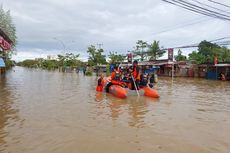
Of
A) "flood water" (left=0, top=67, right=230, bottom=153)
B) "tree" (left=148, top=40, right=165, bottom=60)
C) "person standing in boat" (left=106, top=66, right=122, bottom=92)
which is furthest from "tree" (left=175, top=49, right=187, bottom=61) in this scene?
"flood water" (left=0, top=67, right=230, bottom=153)

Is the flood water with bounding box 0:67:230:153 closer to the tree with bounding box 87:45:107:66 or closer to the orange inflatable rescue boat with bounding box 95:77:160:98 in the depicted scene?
the orange inflatable rescue boat with bounding box 95:77:160:98

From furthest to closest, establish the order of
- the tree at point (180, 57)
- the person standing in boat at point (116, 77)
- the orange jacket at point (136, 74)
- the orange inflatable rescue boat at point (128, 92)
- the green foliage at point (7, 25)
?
1. the tree at point (180, 57)
2. the green foliage at point (7, 25)
3. the person standing in boat at point (116, 77)
4. the orange jacket at point (136, 74)
5. the orange inflatable rescue boat at point (128, 92)

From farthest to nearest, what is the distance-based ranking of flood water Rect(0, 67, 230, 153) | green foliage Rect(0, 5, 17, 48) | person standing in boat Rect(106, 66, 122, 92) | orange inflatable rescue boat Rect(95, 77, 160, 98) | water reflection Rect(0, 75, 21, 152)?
1. green foliage Rect(0, 5, 17, 48)
2. person standing in boat Rect(106, 66, 122, 92)
3. orange inflatable rescue boat Rect(95, 77, 160, 98)
4. water reflection Rect(0, 75, 21, 152)
5. flood water Rect(0, 67, 230, 153)

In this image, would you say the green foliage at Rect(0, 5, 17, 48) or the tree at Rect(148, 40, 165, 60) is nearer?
the green foliage at Rect(0, 5, 17, 48)

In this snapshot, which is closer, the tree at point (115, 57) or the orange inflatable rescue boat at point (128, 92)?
the orange inflatable rescue boat at point (128, 92)

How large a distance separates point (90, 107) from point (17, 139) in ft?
16.5

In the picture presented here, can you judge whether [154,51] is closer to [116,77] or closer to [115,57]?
[115,57]

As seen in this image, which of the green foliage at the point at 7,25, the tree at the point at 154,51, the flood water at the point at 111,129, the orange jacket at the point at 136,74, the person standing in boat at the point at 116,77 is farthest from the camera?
the tree at the point at 154,51

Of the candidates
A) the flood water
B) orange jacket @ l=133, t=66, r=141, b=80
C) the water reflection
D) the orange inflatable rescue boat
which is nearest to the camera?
the flood water

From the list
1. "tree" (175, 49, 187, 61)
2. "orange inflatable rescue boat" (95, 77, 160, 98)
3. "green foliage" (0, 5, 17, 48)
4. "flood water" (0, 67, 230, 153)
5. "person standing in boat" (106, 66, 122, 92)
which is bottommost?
"flood water" (0, 67, 230, 153)

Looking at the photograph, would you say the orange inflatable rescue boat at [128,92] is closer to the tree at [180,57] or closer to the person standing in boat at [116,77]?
the person standing in boat at [116,77]

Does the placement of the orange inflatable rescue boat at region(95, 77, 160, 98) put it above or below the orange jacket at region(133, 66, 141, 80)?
below

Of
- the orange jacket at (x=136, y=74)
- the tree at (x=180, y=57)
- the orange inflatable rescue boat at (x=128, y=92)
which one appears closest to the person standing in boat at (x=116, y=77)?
the orange inflatable rescue boat at (x=128, y=92)

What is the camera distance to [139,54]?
2242 inches
